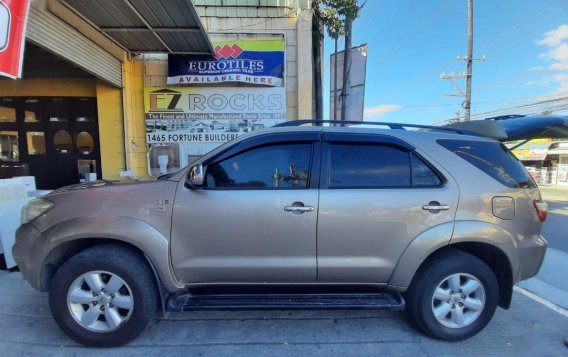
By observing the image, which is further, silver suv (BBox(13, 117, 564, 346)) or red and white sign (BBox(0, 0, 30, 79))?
red and white sign (BBox(0, 0, 30, 79))

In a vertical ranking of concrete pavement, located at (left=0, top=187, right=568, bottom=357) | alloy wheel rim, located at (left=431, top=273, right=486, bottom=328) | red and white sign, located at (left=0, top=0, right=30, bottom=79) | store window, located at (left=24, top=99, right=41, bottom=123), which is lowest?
concrete pavement, located at (left=0, top=187, right=568, bottom=357)

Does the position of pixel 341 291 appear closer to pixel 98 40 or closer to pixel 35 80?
pixel 98 40

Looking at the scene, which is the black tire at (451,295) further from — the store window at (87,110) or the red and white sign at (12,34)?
the store window at (87,110)

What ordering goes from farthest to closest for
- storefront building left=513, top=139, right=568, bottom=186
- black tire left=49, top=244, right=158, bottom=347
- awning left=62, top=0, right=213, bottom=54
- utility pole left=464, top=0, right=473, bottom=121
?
storefront building left=513, top=139, right=568, bottom=186 < utility pole left=464, top=0, right=473, bottom=121 < awning left=62, top=0, right=213, bottom=54 < black tire left=49, top=244, right=158, bottom=347

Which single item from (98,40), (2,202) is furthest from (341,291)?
(98,40)

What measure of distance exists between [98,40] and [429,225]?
7.04 m

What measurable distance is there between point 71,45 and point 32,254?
456 cm

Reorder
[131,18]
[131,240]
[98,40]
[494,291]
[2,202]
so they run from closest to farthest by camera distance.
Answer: [131,240]
[494,291]
[2,202]
[131,18]
[98,40]

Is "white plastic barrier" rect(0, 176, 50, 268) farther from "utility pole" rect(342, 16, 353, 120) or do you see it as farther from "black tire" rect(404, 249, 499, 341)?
"utility pole" rect(342, 16, 353, 120)

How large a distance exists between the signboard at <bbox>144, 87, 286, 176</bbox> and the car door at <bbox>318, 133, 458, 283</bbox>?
5.51m

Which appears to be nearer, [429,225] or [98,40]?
[429,225]

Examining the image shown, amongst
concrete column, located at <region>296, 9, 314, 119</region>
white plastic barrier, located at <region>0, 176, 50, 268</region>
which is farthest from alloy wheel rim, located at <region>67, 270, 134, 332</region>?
concrete column, located at <region>296, 9, 314, 119</region>

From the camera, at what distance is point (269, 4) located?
815 cm

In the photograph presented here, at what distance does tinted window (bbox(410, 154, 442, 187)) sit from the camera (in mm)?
2922
